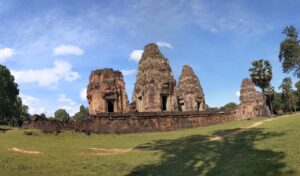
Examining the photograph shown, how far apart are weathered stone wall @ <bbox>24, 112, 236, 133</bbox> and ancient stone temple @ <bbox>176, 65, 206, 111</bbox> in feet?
29.3

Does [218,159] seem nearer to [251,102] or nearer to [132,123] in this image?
[132,123]

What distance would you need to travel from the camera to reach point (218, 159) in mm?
15391

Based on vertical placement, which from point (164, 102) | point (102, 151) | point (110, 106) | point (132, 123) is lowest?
point (102, 151)

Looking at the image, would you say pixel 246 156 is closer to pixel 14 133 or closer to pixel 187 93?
pixel 14 133

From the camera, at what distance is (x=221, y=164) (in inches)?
570

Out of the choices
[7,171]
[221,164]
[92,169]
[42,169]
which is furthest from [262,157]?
[7,171]

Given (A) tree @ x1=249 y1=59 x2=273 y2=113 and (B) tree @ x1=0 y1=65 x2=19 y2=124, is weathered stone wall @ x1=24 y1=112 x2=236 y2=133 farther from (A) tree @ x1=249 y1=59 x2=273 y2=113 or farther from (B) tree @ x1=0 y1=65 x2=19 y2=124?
(B) tree @ x1=0 y1=65 x2=19 y2=124

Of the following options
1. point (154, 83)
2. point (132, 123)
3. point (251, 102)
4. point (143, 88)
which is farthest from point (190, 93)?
point (132, 123)

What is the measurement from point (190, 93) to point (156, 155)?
26299 mm

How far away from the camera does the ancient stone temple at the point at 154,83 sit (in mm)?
33875

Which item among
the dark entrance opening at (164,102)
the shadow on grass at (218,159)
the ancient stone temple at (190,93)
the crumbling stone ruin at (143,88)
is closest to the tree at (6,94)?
the crumbling stone ruin at (143,88)

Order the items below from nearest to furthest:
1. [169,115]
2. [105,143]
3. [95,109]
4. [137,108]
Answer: [105,143] < [169,115] < [95,109] < [137,108]

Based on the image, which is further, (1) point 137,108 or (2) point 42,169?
(1) point 137,108

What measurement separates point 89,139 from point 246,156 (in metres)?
11.2
